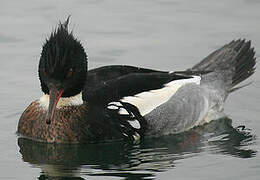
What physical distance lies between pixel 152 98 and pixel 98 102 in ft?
2.83

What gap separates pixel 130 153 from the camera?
1205 cm

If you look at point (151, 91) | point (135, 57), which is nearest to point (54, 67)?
point (151, 91)

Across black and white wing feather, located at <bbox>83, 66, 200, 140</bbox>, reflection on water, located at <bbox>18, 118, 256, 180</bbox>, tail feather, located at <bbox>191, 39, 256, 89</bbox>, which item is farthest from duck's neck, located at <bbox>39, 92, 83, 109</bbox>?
tail feather, located at <bbox>191, 39, 256, 89</bbox>

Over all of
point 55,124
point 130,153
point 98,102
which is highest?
point 98,102

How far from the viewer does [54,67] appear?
11.8m

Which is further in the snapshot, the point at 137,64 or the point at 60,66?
the point at 137,64

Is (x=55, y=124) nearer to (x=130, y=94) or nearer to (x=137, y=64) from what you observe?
(x=130, y=94)

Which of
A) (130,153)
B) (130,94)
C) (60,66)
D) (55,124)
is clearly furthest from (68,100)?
(130,153)

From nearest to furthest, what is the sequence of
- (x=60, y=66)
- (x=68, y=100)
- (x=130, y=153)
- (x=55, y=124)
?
(x=60, y=66) → (x=130, y=153) → (x=55, y=124) → (x=68, y=100)

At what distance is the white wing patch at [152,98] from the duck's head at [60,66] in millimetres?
794

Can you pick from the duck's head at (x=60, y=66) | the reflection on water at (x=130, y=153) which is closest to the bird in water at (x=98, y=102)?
the duck's head at (x=60, y=66)

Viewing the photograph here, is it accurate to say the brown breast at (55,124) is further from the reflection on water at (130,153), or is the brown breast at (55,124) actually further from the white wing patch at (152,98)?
the white wing patch at (152,98)

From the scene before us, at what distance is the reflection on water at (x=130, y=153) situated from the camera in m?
11.2

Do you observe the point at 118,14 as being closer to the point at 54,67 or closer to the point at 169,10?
the point at 169,10
